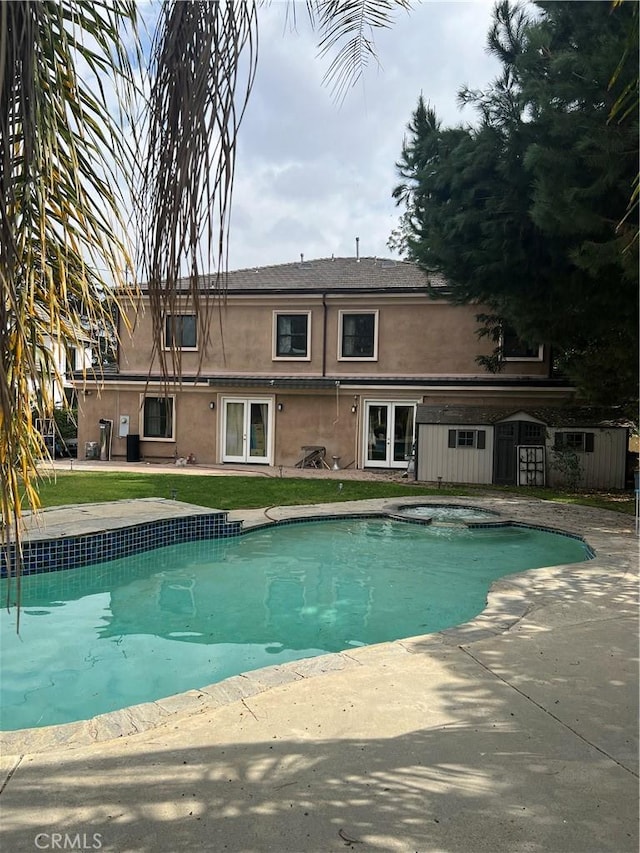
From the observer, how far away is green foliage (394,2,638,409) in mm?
8797

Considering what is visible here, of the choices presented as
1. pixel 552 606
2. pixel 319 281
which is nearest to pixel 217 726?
pixel 552 606

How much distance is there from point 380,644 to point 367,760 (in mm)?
2138

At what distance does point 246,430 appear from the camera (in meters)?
22.2

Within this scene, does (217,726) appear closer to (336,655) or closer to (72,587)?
(336,655)

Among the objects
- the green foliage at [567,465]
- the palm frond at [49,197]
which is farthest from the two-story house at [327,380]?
the palm frond at [49,197]

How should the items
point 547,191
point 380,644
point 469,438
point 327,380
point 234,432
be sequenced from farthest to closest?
point 234,432 < point 327,380 < point 469,438 < point 547,191 < point 380,644

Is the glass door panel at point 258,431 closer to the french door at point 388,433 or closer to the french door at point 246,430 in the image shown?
the french door at point 246,430

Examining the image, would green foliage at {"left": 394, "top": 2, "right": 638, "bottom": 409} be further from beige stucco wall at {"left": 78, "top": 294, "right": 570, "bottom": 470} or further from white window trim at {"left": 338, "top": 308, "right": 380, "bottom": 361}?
white window trim at {"left": 338, "top": 308, "right": 380, "bottom": 361}

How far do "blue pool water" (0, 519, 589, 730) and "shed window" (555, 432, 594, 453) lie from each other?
688 cm

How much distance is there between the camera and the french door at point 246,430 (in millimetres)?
21938

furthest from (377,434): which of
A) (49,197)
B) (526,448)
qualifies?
(49,197)

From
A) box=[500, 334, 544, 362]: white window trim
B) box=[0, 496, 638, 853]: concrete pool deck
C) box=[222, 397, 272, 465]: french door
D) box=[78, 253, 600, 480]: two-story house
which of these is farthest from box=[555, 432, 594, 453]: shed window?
box=[0, 496, 638, 853]: concrete pool deck

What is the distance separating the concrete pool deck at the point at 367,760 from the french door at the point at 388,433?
15.7 m

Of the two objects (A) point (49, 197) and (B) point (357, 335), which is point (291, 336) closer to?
(B) point (357, 335)
